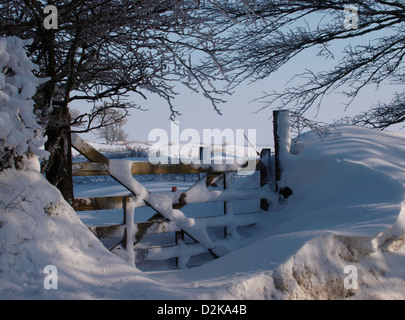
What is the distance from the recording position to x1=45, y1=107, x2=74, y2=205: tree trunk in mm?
4613

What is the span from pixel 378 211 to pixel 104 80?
3.72 m

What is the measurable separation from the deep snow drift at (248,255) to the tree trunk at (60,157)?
1.12 metres

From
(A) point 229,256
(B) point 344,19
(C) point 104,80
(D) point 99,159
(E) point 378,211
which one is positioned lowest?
(A) point 229,256

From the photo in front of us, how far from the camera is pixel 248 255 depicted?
4062 millimetres

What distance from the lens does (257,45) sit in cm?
909

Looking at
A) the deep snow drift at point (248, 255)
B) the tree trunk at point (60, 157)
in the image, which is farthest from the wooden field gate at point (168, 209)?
the deep snow drift at point (248, 255)

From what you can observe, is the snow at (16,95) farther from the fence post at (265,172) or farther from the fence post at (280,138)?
the fence post at (280,138)

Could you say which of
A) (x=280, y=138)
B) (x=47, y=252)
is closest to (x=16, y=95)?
(x=47, y=252)

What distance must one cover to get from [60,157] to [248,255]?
2475 mm

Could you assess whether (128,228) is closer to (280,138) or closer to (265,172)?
(265,172)

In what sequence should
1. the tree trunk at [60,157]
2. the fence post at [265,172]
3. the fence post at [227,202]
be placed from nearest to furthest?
the tree trunk at [60,157], the fence post at [227,202], the fence post at [265,172]

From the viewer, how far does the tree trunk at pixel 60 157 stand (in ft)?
15.1
